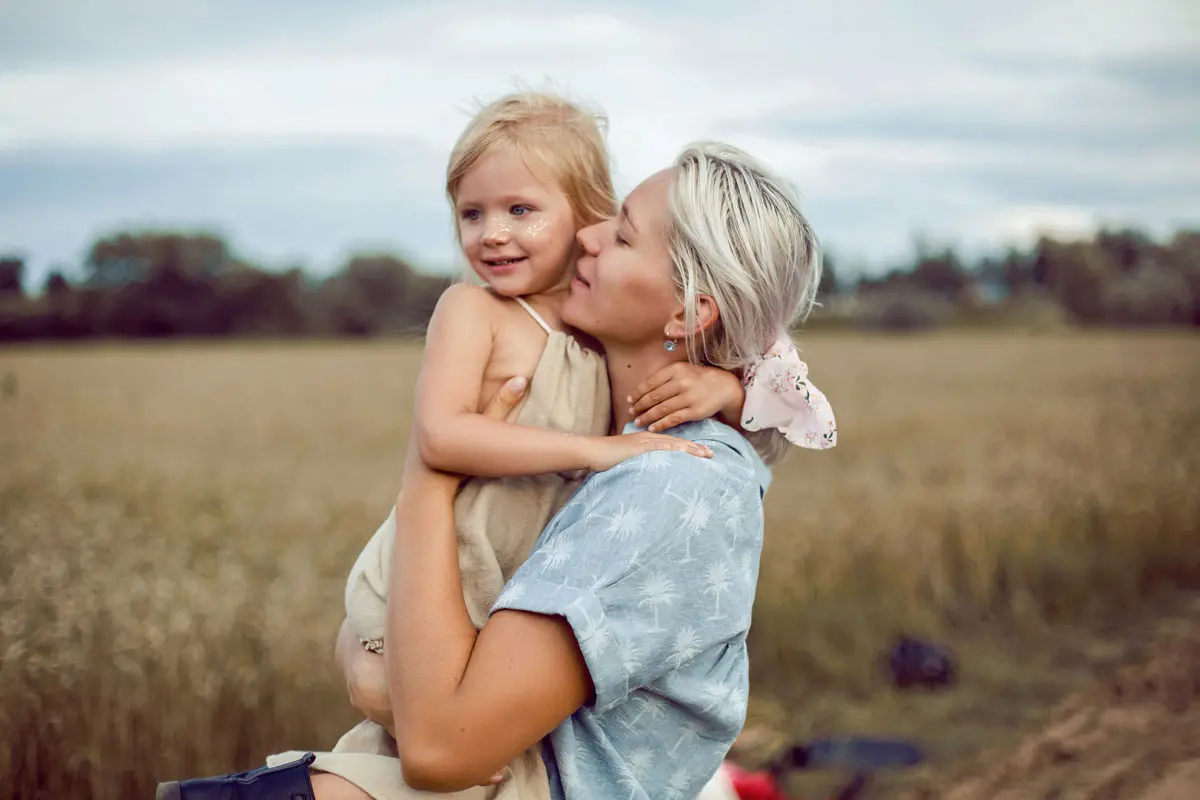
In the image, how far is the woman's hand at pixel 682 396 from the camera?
2.15 meters

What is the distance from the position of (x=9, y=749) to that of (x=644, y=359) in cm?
229

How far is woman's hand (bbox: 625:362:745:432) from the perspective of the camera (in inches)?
84.7

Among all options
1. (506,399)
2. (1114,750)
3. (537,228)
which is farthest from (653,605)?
(1114,750)

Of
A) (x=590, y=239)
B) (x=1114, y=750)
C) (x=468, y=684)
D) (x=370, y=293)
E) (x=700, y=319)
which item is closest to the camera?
(x=468, y=684)

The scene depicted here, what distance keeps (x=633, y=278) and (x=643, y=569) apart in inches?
22.5

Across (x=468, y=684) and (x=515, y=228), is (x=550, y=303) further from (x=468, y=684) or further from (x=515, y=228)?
(x=468, y=684)

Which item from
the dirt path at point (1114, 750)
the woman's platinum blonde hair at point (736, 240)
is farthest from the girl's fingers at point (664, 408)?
→ the dirt path at point (1114, 750)

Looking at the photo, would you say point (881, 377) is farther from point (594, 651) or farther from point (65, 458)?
point (594, 651)

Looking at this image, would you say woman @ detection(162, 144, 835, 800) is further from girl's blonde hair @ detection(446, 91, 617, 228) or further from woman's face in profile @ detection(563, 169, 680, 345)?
girl's blonde hair @ detection(446, 91, 617, 228)

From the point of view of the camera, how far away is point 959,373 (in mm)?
22422

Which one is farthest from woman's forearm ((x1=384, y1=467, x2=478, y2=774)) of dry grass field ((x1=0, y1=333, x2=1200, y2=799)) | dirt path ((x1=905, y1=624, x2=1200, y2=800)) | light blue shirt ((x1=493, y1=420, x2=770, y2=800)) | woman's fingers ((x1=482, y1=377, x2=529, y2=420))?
dirt path ((x1=905, y1=624, x2=1200, y2=800))

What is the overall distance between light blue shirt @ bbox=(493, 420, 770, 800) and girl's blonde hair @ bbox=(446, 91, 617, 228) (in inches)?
26.0

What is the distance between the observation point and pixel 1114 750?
4945 mm

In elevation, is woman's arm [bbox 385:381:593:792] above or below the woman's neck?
below
